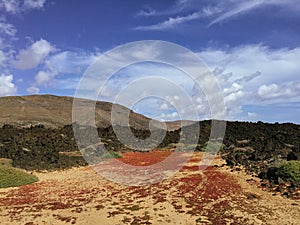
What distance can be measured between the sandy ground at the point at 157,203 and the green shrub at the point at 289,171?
1.67m

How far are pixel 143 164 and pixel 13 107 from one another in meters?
66.8

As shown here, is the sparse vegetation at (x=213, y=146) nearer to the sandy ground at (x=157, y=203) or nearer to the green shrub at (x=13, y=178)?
the sandy ground at (x=157, y=203)

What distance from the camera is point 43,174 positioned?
107 feet

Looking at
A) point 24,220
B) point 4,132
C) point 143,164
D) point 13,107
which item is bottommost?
point 24,220

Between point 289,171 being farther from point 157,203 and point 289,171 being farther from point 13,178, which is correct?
point 13,178

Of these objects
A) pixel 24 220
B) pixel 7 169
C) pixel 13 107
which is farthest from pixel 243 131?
pixel 13 107

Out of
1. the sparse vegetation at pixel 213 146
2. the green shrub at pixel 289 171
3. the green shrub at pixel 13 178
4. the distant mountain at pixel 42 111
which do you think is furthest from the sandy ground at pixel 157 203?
the distant mountain at pixel 42 111

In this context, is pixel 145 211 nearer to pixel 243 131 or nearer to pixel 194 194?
pixel 194 194

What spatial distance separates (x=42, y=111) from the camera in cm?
9350

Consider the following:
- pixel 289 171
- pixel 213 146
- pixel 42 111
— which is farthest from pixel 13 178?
pixel 42 111

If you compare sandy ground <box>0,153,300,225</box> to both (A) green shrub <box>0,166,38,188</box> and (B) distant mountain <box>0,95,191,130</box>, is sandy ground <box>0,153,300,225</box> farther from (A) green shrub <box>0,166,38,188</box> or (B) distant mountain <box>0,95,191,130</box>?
(B) distant mountain <box>0,95,191,130</box>

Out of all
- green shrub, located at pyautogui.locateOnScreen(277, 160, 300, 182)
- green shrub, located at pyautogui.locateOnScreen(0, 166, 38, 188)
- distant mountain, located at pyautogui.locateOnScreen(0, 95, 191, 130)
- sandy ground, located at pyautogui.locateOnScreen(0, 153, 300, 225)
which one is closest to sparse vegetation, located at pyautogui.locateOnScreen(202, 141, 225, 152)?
sandy ground, located at pyautogui.locateOnScreen(0, 153, 300, 225)

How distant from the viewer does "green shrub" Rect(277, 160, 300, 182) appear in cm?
2055

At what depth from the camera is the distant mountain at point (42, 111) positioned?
79312 millimetres
